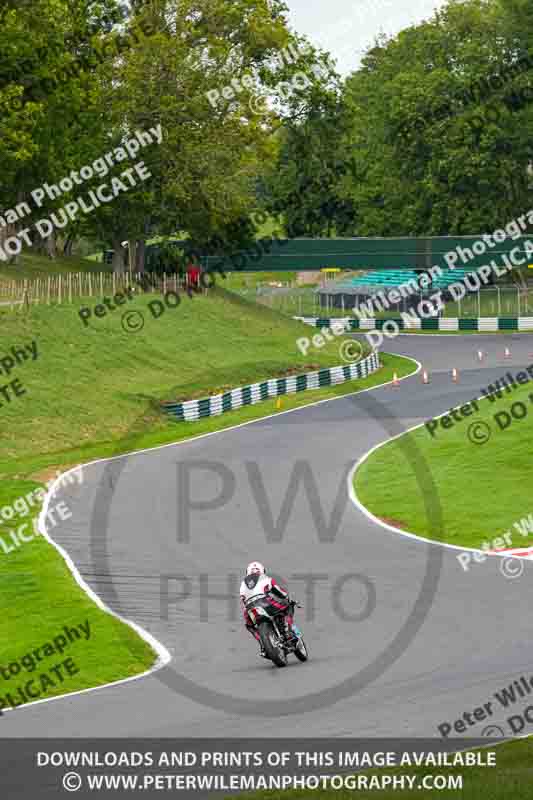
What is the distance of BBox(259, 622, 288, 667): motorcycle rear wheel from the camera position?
731 inches

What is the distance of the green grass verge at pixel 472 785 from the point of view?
39.8ft

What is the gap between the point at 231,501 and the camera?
32812mm

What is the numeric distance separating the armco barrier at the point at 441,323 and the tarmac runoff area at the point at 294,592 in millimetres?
38419

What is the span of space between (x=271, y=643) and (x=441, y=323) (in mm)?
64135

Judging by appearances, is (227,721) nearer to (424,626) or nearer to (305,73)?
(424,626)

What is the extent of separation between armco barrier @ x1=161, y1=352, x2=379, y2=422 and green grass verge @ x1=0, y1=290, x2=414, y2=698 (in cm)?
62

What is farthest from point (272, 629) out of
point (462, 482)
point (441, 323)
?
point (441, 323)

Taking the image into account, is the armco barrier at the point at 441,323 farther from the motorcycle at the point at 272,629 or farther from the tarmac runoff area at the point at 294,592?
the motorcycle at the point at 272,629

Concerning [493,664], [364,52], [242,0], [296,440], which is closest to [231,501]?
[296,440]

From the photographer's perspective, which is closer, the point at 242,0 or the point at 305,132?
the point at 242,0

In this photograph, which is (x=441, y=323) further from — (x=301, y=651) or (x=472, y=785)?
(x=472, y=785)

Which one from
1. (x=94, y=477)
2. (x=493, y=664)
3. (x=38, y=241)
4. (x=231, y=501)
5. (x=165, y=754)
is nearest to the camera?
(x=165, y=754)

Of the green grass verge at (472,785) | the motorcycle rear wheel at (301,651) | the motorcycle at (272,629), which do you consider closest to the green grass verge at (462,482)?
the motorcycle rear wheel at (301,651)

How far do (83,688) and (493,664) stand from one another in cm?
592
